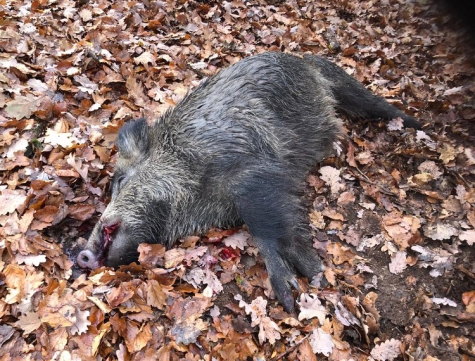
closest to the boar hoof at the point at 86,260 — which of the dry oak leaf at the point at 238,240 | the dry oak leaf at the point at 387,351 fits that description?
the dry oak leaf at the point at 238,240

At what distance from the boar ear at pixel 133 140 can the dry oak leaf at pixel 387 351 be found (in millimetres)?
3134

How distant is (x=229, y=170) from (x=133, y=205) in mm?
1080

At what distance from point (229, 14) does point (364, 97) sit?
11.1 ft

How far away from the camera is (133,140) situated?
15.6 ft

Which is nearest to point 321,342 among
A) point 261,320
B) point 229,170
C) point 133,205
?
point 261,320

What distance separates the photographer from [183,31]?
713cm

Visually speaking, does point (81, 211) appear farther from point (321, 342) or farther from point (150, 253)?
point (321, 342)

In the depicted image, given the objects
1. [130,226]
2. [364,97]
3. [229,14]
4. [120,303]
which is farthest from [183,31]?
[120,303]

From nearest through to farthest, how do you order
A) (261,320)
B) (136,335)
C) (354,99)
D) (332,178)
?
(136,335) → (261,320) → (332,178) → (354,99)

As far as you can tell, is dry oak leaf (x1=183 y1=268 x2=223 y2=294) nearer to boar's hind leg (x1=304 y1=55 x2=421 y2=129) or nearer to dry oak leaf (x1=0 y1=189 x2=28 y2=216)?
dry oak leaf (x1=0 y1=189 x2=28 y2=216)

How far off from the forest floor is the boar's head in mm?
219

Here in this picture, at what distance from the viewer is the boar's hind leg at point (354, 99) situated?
18.7 ft

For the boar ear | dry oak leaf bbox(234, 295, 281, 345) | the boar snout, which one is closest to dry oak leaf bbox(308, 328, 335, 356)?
dry oak leaf bbox(234, 295, 281, 345)

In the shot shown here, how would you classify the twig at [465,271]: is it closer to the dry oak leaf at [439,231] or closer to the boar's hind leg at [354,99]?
the dry oak leaf at [439,231]
